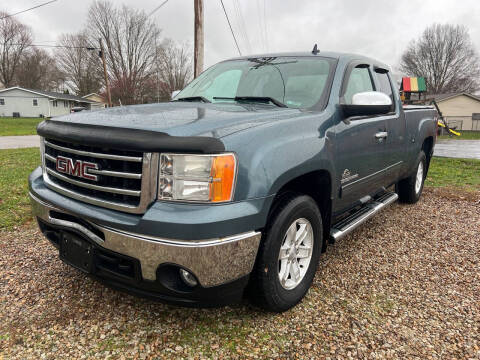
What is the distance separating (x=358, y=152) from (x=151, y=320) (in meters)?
2.03

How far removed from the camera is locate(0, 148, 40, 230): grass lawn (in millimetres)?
4190

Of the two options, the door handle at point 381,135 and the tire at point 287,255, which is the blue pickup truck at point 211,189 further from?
the door handle at point 381,135

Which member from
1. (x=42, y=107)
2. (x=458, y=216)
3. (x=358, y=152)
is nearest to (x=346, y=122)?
(x=358, y=152)

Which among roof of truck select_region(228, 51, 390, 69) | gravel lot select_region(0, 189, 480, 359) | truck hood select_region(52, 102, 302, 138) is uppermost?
roof of truck select_region(228, 51, 390, 69)

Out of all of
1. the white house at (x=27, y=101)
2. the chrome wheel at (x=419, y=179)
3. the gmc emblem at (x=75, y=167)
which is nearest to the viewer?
the gmc emblem at (x=75, y=167)

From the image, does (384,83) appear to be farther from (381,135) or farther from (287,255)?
(287,255)

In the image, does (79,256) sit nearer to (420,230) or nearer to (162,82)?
(420,230)

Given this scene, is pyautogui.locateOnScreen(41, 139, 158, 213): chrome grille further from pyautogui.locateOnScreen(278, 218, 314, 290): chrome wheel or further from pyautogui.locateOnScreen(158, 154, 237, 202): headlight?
pyautogui.locateOnScreen(278, 218, 314, 290): chrome wheel

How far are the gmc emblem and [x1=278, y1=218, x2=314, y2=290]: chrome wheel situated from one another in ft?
4.00

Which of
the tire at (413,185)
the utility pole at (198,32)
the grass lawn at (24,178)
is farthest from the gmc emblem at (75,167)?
the utility pole at (198,32)

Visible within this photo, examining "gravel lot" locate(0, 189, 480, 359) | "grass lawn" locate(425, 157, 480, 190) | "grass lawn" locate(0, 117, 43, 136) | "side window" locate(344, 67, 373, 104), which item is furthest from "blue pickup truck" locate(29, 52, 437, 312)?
"grass lawn" locate(0, 117, 43, 136)

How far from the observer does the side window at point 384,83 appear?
3.76 metres

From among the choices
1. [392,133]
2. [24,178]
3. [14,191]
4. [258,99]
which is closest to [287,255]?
[258,99]

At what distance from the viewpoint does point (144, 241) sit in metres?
1.75
